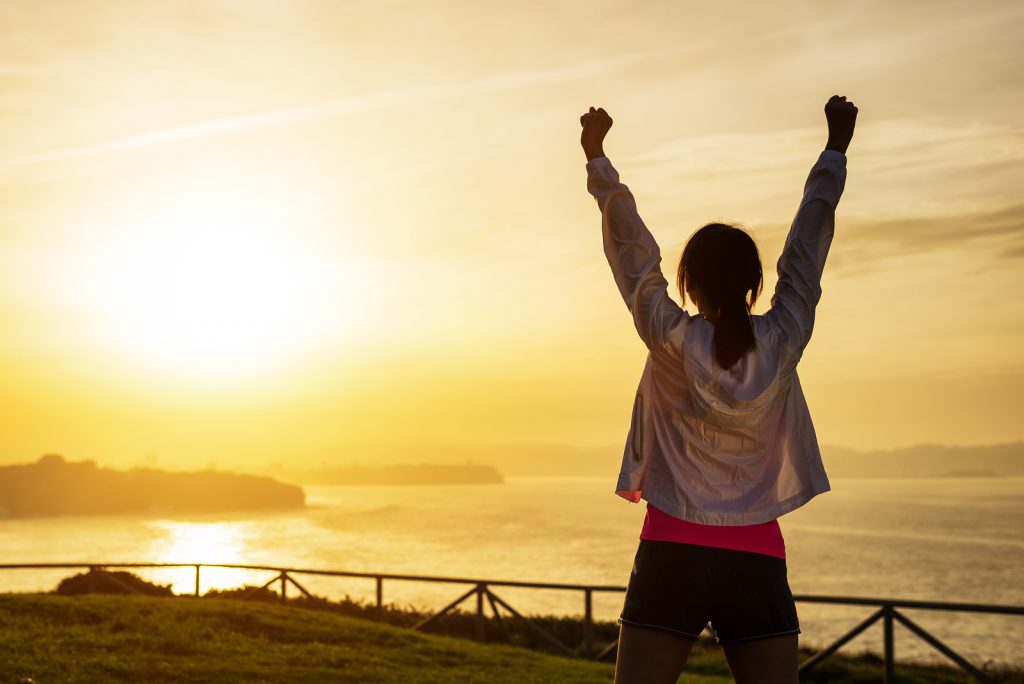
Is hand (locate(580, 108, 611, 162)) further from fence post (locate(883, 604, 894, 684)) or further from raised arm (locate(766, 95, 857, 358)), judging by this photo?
fence post (locate(883, 604, 894, 684))

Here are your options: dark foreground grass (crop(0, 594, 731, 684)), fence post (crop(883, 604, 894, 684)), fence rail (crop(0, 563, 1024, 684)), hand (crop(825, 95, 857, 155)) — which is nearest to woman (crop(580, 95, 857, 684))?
hand (crop(825, 95, 857, 155))

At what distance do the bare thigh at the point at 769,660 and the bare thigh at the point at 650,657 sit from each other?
12 cm

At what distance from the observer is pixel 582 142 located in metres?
2.80

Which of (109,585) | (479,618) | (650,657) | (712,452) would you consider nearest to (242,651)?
(479,618)

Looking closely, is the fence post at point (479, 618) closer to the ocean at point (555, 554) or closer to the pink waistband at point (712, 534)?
the pink waistband at point (712, 534)

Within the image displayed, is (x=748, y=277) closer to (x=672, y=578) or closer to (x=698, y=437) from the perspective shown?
(x=698, y=437)

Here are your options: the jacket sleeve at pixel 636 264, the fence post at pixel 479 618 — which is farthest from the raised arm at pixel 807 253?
the fence post at pixel 479 618

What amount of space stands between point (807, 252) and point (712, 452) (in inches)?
23.9

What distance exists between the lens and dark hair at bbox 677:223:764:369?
2.63 meters

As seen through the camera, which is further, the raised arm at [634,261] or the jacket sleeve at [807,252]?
the jacket sleeve at [807,252]

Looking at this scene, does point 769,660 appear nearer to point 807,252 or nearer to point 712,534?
point 712,534

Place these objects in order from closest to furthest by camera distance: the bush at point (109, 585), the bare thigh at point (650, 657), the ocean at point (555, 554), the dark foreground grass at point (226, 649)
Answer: the bare thigh at point (650, 657) < the dark foreground grass at point (226, 649) < the bush at point (109, 585) < the ocean at point (555, 554)

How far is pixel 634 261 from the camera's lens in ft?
8.48

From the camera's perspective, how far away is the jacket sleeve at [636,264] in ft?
8.34
